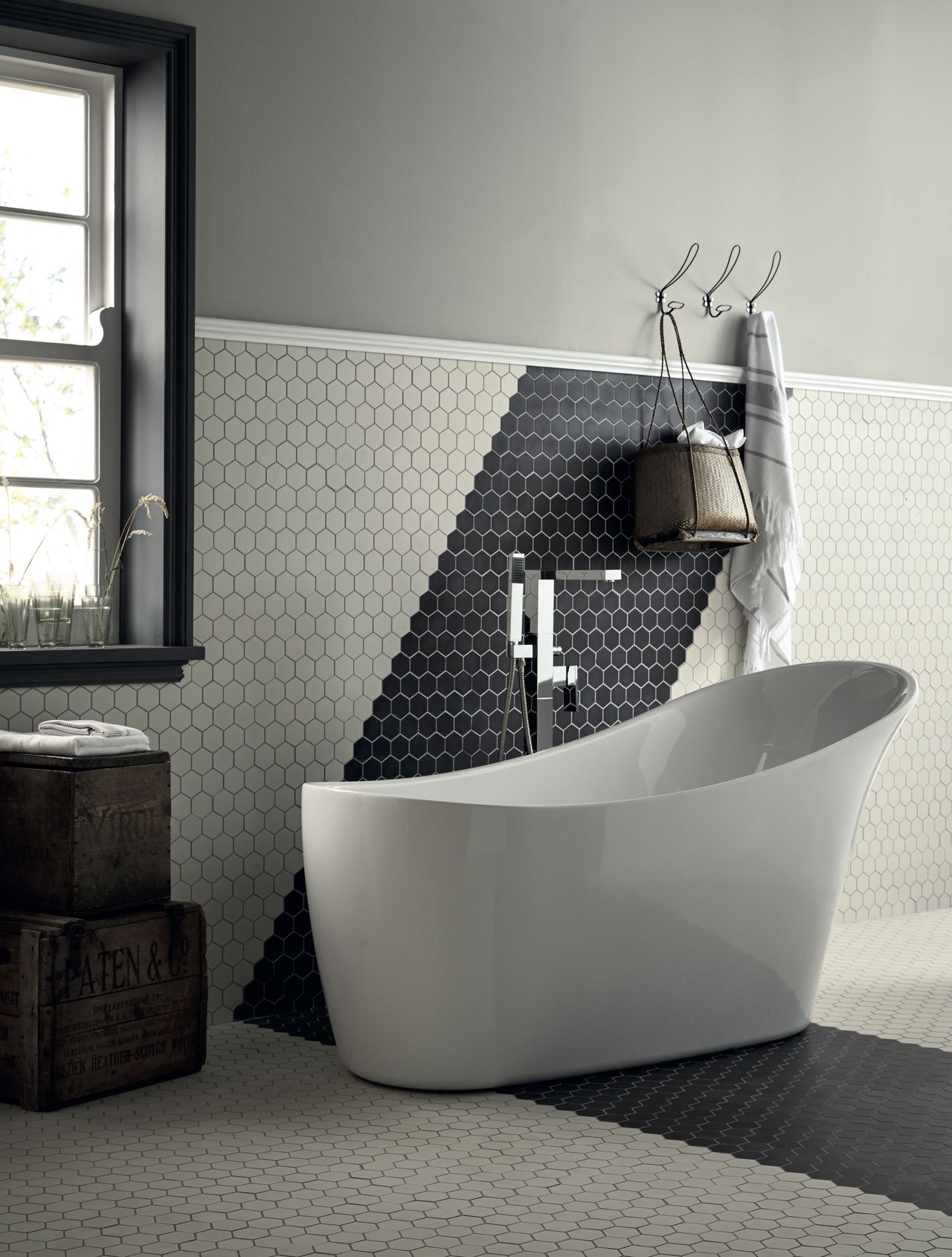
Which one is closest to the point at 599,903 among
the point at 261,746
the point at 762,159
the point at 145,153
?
the point at 261,746

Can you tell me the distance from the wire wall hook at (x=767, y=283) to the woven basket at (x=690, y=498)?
61 centimetres

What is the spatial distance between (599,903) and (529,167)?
2.14 meters

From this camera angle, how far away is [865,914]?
4785 millimetres

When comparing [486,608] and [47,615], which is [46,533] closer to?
[47,615]

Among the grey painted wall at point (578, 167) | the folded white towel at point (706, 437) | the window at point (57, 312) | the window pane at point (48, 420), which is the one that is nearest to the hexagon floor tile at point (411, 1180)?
the window at point (57, 312)

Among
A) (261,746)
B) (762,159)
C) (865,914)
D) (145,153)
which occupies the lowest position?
(865,914)

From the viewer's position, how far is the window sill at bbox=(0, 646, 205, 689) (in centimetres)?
322

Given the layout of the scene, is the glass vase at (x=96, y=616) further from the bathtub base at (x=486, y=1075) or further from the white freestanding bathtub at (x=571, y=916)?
the bathtub base at (x=486, y=1075)

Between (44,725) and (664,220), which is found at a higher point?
(664,220)

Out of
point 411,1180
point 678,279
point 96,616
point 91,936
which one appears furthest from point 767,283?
point 411,1180

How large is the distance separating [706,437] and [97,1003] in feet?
7.31

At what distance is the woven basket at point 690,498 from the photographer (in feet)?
13.2

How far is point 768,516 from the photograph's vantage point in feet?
14.3

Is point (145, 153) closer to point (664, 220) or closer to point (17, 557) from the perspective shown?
point (17, 557)
